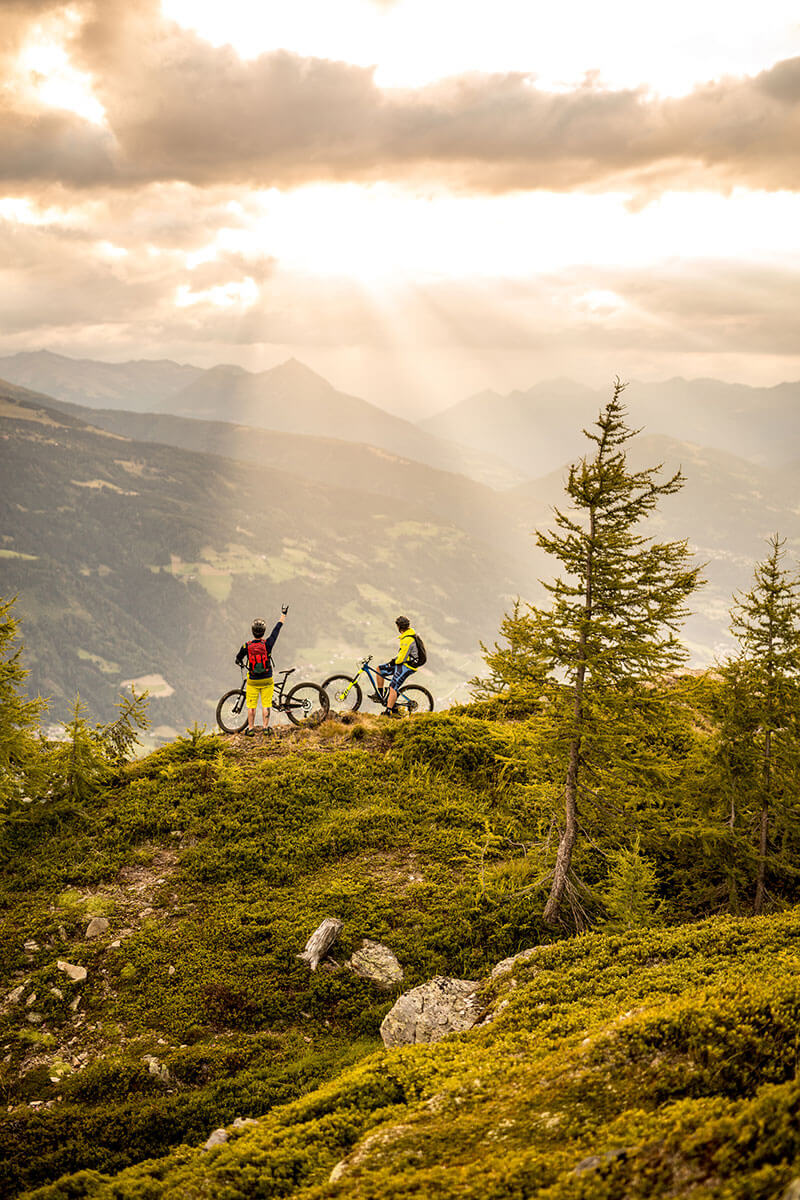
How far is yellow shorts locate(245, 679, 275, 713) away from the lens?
19922 millimetres

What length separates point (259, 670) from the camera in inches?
766

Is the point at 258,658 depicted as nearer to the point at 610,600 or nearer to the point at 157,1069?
the point at 610,600

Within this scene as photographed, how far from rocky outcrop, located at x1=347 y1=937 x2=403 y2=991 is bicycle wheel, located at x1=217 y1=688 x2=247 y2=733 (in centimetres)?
980

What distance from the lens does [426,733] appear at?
65.7 feet

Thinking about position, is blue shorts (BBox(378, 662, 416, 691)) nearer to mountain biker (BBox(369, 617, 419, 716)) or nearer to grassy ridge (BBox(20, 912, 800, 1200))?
mountain biker (BBox(369, 617, 419, 716))

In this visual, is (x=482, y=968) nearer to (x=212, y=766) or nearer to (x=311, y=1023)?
(x=311, y=1023)

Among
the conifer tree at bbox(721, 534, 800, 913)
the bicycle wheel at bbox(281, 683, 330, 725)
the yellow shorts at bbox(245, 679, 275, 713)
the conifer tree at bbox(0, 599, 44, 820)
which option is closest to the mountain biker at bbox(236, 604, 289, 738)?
the yellow shorts at bbox(245, 679, 275, 713)

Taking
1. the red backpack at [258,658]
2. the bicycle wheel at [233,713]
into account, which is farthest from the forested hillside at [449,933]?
the red backpack at [258,658]

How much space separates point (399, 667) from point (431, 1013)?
12.2 meters

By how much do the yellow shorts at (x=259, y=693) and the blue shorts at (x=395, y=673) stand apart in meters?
3.83

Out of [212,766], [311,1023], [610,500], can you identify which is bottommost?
[311,1023]

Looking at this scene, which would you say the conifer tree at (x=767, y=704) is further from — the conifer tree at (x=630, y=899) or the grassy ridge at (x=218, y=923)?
the grassy ridge at (x=218, y=923)

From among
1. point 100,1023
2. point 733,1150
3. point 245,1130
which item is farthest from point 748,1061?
point 100,1023

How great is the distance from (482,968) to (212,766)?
930 centimetres
